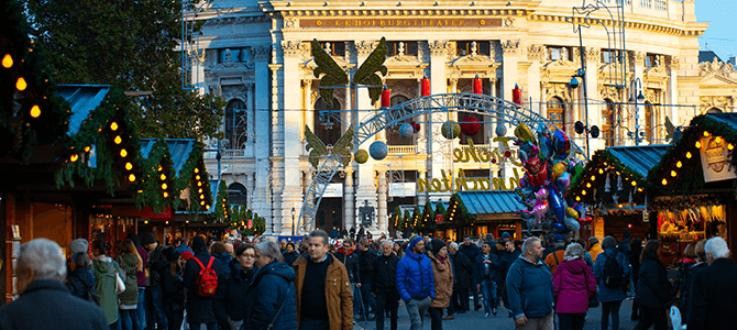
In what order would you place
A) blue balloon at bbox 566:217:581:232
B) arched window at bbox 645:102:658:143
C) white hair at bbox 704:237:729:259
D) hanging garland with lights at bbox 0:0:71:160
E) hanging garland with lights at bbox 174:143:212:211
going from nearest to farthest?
hanging garland with lights at bbox 0:0:71:160, white hair at bbox 704:237:729:259, hanging garland with lights at bbox 174:143:212:211, blue balloon at bbox 566:217:581:232, arched window at bbox 645:102:658:143

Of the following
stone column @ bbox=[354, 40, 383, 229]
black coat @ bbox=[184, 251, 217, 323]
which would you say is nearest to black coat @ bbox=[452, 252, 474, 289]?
black coat @ bbox=[184, 251, 217, 323]

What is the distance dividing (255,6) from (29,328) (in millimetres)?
74715

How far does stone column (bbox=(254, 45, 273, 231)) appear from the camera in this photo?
264 ft

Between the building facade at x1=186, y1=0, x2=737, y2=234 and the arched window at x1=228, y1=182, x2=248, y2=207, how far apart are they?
0.14m

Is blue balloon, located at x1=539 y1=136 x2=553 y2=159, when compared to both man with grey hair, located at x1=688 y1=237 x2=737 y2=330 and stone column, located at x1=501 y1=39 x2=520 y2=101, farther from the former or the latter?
stone column, located at x1=501 y1=39 x2=520 y2=101

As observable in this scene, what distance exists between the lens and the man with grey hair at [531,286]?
48.3 ft

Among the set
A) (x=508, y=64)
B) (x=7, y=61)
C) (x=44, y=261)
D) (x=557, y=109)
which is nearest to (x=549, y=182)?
(x=7, y=61)

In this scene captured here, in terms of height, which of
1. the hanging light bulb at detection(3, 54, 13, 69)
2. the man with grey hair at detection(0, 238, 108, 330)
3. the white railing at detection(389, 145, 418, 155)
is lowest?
the man with grey hair at detection(0, 238, 108, 330)

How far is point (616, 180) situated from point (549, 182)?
4.16 m

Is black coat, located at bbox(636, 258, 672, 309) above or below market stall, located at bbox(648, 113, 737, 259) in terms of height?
below

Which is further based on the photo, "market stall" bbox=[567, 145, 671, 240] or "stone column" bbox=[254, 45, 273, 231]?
"stone column" bbox=[254, 45, 273, 231]

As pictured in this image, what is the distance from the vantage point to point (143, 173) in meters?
18.0

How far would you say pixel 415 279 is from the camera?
1862 centimetres

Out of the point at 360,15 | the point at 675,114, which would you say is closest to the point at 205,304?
the point at 360,15
